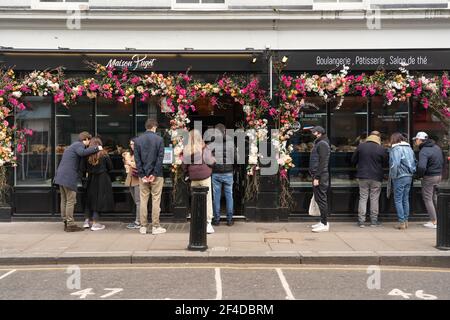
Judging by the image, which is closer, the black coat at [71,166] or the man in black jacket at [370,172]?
the black coat at [71,166]

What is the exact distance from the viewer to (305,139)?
37.6 ft

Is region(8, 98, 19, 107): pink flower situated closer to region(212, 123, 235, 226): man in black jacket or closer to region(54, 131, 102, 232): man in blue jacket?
region(54, 131, 102, 232): man in blue jacket

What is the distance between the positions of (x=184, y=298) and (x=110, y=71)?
20.1ft

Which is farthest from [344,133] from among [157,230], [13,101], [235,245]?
[13,101]

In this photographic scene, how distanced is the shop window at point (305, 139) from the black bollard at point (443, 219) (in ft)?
11.3

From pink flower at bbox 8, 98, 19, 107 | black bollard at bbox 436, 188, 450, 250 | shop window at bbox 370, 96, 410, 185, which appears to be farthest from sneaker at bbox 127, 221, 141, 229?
black bollard at bbox 436, 188, 450, 250

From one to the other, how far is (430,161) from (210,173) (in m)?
4.41

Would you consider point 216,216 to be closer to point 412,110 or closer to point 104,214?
point 104,214

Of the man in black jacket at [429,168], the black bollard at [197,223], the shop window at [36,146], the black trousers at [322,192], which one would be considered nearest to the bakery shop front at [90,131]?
the shop window at [36,146]

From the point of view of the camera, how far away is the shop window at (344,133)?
11.5 m

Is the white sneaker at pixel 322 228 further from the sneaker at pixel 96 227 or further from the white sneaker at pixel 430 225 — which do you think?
the sneaker at pixel 96 227

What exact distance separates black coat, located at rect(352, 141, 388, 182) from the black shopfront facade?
0.80 m

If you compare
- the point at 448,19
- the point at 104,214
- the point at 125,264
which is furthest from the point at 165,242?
the point at 448,19
